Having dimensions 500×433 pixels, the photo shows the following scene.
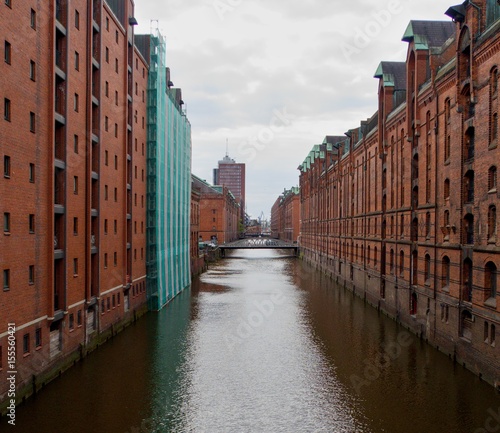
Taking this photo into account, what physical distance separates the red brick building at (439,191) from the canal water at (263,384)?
7.75 feet

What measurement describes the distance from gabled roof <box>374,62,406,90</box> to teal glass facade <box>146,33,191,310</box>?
18.6 meters

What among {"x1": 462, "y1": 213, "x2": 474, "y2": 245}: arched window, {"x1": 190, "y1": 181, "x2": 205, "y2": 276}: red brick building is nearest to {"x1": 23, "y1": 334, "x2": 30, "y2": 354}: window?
{"x1": 462, "y1": 213, "x2": 474, "y2": 245}: arched window

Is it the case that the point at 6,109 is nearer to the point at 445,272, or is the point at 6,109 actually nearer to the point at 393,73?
the point at 445,272

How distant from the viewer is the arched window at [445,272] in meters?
28.4

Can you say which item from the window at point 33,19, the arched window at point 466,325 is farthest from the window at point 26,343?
the arched window at point 466,325

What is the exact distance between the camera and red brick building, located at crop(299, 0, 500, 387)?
23.0m

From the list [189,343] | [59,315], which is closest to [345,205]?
[189,343]

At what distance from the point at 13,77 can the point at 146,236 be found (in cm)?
2426

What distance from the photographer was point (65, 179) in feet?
79.8

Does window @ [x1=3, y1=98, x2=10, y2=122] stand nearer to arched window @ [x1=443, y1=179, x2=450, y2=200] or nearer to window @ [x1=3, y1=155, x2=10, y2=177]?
window @ [x1=3, y1=155, x2=10, y2=177]

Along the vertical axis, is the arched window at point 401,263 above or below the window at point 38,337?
above

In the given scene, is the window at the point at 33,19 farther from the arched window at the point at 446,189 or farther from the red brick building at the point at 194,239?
the red brick building at the point at 194,239

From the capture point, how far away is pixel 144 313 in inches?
1608

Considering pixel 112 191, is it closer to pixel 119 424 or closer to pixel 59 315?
pixel 59 315
